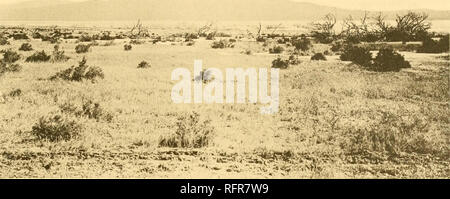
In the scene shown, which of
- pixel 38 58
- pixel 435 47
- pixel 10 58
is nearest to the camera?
pixel 10 58

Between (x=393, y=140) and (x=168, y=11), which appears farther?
(x=168, y=11)

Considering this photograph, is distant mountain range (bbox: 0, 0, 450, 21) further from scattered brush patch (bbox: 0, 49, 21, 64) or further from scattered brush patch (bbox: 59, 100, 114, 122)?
scattered brush patch (bbox: 59, 100, 114, 122)

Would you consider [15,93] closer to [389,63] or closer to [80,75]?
[80,75]

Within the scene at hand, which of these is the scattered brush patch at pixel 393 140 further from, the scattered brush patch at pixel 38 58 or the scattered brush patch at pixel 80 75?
the scattered brush patch at pixel 38 58

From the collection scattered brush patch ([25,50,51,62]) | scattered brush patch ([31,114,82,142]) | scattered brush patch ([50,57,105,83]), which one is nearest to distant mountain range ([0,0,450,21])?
scattered brush patch ([25,50,51,62])

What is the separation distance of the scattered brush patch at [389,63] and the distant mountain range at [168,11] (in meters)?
87.2

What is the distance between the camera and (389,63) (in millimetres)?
20281

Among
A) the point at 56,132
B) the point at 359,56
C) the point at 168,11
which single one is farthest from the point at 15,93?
the point at 168,11

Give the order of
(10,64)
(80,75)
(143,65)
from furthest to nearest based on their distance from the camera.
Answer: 1. (143,65)
2. (10,64)
3. (80,75)

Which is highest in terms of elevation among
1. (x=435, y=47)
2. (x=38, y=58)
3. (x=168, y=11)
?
(x=168, y=11)

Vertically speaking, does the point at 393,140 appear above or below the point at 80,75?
below

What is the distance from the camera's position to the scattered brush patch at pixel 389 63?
789 inches

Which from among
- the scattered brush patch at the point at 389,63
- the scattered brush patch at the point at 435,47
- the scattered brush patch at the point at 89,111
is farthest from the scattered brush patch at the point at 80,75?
the scattered brush patch at the point at 435,47

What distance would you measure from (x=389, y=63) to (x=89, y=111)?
44.6ft
